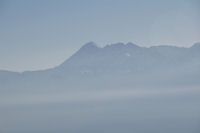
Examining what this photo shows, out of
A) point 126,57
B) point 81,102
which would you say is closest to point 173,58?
point 126,57

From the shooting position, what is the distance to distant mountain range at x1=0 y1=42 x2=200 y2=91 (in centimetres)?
2099

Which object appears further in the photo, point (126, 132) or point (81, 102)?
point (81, 102)

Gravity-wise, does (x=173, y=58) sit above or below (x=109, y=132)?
above

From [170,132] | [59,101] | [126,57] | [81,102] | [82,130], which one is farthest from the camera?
[126,57]

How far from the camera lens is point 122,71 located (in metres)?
24.5

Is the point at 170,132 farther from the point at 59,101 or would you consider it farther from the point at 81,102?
the point at 81,102

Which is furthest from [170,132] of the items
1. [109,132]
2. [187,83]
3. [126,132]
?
[187,83]

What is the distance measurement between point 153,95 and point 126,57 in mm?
16020

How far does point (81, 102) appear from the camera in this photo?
55.8ft

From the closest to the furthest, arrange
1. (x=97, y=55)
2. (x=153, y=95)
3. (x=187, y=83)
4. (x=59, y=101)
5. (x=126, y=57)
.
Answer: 1. (x=59, y=101)
2. (x=153, y=95)
3. (x=187, y=83)
4. (x=97, y=55)
5. (x=126, y=57)

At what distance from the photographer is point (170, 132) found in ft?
20.2

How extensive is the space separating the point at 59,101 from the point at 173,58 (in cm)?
1712

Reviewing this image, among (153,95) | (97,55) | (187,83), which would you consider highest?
(97,55)

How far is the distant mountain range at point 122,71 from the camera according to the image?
68.9 ft
